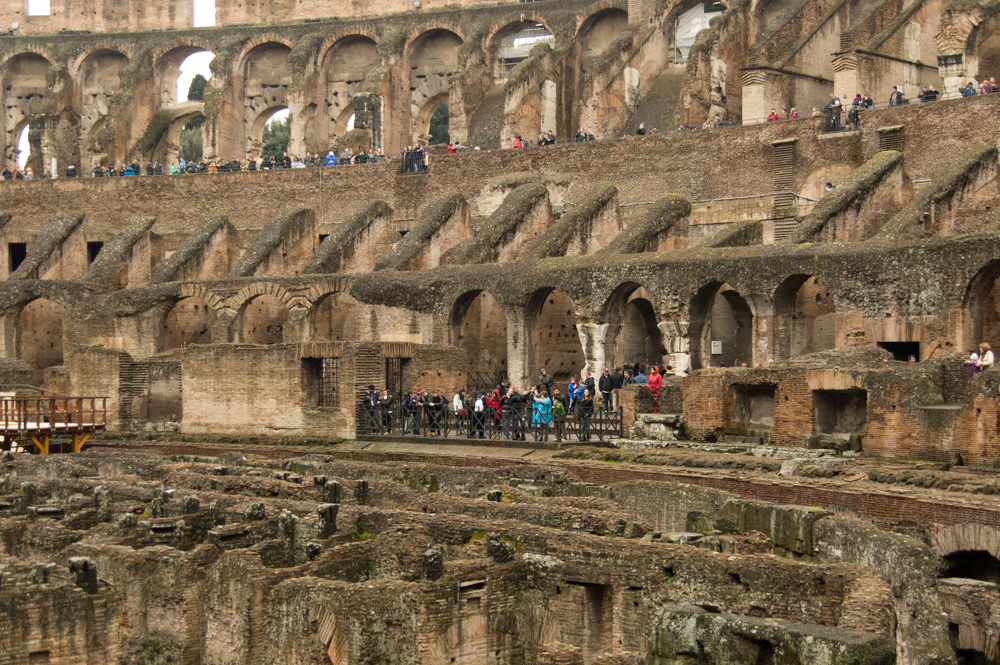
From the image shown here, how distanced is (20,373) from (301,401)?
10.0 meters

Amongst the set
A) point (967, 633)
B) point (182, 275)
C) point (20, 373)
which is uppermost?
point (182, 275)

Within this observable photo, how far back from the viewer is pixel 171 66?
55.2 meters

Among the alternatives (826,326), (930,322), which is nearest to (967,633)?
(930,322)

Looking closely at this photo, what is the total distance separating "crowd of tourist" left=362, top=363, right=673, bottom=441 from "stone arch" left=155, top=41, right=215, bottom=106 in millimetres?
28250

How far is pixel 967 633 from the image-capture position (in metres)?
15.8

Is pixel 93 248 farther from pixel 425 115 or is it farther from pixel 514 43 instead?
pixel 514 43

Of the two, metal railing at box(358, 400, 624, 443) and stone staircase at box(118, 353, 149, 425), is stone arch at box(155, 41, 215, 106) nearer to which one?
stone staircase at box(118, 353, 149, 425)

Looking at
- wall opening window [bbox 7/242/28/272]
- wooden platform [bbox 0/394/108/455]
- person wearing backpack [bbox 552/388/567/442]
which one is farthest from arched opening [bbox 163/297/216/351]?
person wearing backpack [bbox 552/388/567/442]

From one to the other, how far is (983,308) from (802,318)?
5346mm

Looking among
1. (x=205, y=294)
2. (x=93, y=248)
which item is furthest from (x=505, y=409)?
(x=93, y=248)

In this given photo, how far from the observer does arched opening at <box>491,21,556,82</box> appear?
168ft

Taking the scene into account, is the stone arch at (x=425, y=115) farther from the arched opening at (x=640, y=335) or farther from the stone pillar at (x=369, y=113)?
the arched opening at (x=640, y=335)

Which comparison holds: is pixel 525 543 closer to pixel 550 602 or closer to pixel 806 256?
pixel 550 602

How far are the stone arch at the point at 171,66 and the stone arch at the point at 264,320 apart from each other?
1712 cm
